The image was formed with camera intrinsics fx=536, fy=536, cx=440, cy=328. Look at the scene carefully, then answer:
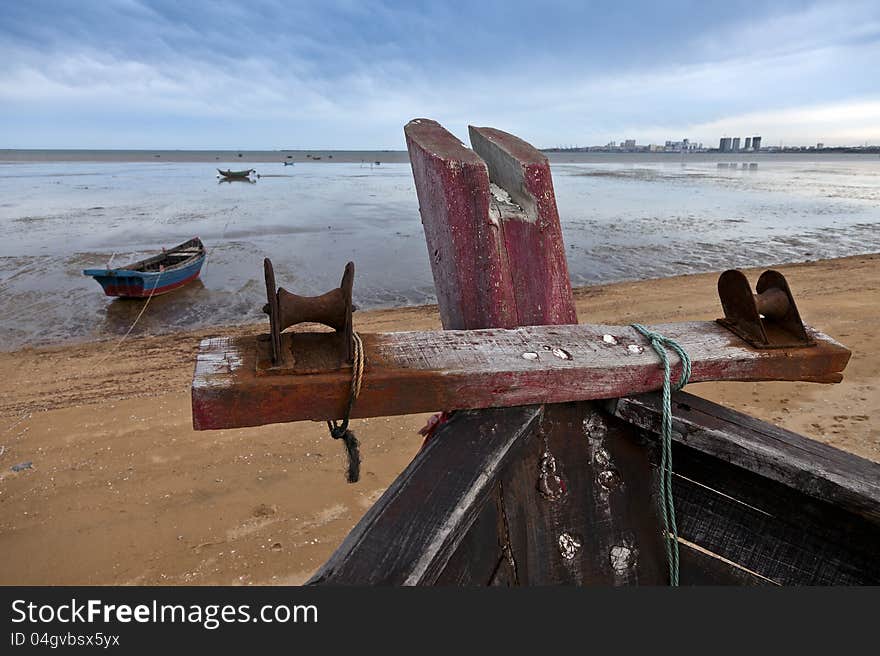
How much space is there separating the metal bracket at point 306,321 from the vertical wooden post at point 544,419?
340 mm

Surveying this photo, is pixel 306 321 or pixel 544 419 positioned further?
pixel 544 419

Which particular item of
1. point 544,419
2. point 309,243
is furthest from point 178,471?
point 309,243

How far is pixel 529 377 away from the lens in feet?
4.25

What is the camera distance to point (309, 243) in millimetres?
18922

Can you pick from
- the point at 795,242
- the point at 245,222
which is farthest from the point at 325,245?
the point at 795,242

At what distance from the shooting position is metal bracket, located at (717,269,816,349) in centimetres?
148

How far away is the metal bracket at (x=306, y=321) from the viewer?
1.15 metres

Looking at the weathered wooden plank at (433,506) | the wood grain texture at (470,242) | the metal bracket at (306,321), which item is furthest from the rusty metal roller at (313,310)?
the wood grain texture at (470,242)

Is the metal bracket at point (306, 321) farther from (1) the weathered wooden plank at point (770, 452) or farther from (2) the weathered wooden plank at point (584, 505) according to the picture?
(1) the weathered wooden plank at point (770, 452)

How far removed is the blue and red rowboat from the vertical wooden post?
39.0 feet

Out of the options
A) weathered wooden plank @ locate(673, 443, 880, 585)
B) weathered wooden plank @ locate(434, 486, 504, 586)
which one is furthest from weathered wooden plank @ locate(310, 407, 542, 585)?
weathered wooden plank @ locate(673, 443, 880, 585)

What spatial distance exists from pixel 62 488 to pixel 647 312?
909cm

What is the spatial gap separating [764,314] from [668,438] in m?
0.52

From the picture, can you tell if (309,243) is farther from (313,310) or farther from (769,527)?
(769,527)
